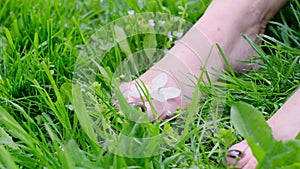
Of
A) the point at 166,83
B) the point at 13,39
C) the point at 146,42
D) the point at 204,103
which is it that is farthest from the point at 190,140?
the point at 13,39

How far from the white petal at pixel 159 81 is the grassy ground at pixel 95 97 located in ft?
0.36

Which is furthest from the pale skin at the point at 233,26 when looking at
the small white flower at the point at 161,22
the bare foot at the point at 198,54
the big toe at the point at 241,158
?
the big toe at the point at 241,158

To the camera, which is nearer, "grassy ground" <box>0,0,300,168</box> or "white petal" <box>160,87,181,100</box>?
"grassy ground" <box>0,0,300,168</box>

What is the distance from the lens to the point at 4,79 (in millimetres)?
1378

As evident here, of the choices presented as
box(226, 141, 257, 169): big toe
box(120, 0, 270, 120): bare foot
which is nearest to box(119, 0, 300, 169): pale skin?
box(120, 0, 270, 120): bare foot

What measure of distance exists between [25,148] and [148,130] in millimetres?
233

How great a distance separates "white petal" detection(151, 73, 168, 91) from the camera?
1371mm

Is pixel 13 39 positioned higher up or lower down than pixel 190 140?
higher up

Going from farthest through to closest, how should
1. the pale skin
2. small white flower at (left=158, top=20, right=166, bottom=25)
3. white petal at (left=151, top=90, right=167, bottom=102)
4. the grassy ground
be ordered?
small white flower at (left=158, top=20, right=166, bottom=25), the pale skin, white petal at (left=151, top=90, right=167, bottom=102), the grassy ground

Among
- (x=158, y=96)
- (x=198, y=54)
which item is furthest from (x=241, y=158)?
(x=198, y=54)

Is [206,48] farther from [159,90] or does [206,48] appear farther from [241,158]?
[241,158]

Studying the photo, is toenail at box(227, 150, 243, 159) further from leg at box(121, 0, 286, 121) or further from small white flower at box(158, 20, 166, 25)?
small white flower at box(158, 20, 166, 25)

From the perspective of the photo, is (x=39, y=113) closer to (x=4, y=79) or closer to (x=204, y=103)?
(x=4, y=79)

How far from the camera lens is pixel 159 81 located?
4.54 feet
